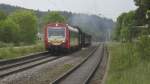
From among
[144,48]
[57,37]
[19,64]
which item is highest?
[57,37]

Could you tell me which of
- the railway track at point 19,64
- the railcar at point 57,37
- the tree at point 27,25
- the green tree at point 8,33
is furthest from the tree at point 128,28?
the tree at point 27,25

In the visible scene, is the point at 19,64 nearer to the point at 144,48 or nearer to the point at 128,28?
the point at 144,48

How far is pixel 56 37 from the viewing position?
1821 inches

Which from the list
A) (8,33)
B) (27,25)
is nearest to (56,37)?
(8,33)

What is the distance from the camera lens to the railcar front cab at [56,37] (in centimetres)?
4609

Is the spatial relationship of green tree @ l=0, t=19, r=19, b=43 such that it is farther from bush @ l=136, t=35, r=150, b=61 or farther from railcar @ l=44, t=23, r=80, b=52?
bush @ l=136, t=35, r=150, b=61

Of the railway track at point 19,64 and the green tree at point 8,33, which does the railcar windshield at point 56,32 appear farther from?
the green tree at point 8,33

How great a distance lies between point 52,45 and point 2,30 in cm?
5715

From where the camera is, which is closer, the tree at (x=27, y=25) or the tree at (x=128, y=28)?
the tree at (x=128, y=28)

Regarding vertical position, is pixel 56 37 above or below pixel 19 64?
above

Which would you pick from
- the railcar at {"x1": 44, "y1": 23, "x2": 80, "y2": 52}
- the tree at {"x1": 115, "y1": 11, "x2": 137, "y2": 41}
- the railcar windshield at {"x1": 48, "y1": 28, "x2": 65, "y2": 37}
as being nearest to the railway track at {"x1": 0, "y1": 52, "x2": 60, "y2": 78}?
the railcar at {"x1": 44, "y1": 23, "x2": 80, "y2": 52}

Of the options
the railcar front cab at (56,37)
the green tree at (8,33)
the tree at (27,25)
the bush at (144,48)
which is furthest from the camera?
the tree at (27,25)

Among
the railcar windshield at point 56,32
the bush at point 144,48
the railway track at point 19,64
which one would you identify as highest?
the railcar windshield at point 56,32

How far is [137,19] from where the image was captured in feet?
229
